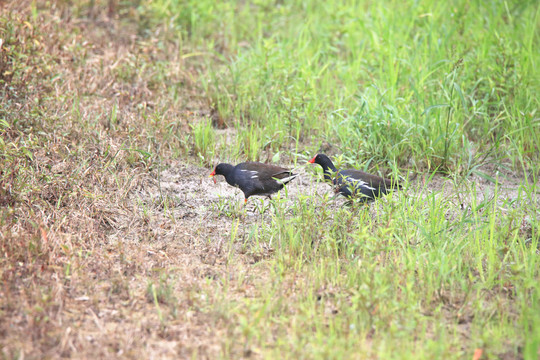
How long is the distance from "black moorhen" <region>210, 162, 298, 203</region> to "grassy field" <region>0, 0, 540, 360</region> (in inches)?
8.1

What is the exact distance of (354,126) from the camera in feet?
20.4

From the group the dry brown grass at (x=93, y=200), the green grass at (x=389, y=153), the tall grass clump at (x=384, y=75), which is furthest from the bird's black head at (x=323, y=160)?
the dry brown grass at (x=93, y=200)

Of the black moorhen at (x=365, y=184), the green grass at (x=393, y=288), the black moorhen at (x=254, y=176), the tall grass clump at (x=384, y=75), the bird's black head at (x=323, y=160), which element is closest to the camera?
the green grass at (x=393, y=288)

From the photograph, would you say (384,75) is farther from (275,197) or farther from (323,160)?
(275,197)

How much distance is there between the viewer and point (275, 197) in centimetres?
504

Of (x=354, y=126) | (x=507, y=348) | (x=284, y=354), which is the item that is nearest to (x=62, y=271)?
(x=284, y=354)

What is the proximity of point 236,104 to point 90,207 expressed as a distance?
96.0 inches

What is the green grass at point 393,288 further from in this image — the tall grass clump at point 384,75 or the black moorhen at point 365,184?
the tall grass clump at point 384,75

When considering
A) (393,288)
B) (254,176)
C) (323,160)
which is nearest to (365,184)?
(323,160)

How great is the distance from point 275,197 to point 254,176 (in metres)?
0.52

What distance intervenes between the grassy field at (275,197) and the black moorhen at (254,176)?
21cm

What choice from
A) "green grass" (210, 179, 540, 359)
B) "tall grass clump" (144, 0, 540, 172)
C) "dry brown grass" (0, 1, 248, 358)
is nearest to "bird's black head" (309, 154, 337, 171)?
"tall grass clump" (144, 0, 540, 172)

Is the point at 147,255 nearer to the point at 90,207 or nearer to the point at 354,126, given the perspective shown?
the point at 90,207

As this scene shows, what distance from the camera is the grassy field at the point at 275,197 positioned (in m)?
3.67
